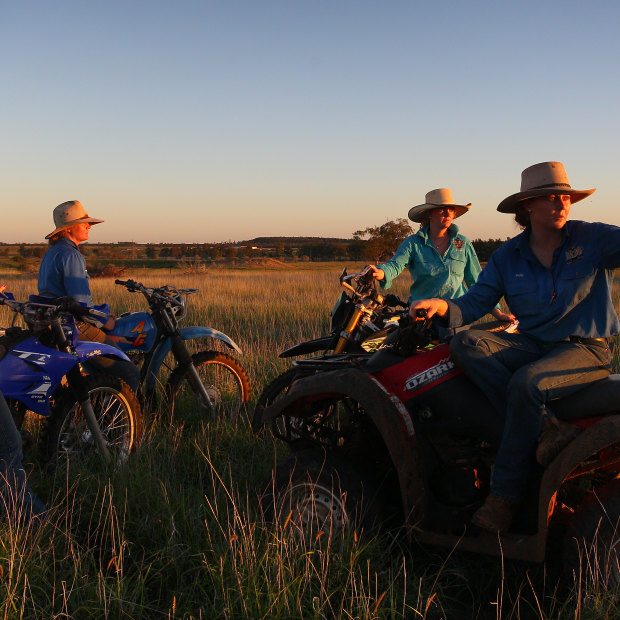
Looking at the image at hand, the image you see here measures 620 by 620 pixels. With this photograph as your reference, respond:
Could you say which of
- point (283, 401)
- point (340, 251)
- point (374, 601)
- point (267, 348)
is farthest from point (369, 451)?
point (340, 251)

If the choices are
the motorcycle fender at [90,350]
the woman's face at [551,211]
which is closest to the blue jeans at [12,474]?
the motorcycle fender at [90,350]

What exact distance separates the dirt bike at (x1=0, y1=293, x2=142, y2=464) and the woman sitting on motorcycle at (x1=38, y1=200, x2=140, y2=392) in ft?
1.35

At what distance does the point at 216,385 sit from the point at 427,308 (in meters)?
3.55

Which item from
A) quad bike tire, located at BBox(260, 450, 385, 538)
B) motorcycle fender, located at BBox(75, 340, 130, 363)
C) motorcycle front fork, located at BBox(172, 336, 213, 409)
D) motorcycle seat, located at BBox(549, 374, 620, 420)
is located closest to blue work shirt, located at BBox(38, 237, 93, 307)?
motorcycle fender, located at BBox(75, 340, 130, 363)

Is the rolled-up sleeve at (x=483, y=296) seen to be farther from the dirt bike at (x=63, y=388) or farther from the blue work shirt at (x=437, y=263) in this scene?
the dirt bike at (x=63, y=388)

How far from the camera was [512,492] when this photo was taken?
2814 millimetres

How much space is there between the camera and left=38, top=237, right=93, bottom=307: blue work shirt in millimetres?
5449

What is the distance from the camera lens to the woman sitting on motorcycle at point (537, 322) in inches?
110

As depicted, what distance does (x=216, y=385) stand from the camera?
21.0 feet

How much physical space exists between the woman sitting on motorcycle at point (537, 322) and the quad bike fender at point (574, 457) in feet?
0.25

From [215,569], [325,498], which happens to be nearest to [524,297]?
[325,498]

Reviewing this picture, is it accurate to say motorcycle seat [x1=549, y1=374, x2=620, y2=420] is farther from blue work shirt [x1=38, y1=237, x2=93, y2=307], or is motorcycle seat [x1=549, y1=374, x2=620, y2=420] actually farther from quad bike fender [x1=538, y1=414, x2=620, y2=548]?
blue work shirt [x1=38, y1=237, x2=93, y2=307]

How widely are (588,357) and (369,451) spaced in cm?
132

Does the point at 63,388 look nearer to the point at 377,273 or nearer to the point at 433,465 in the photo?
the point at 377,273
